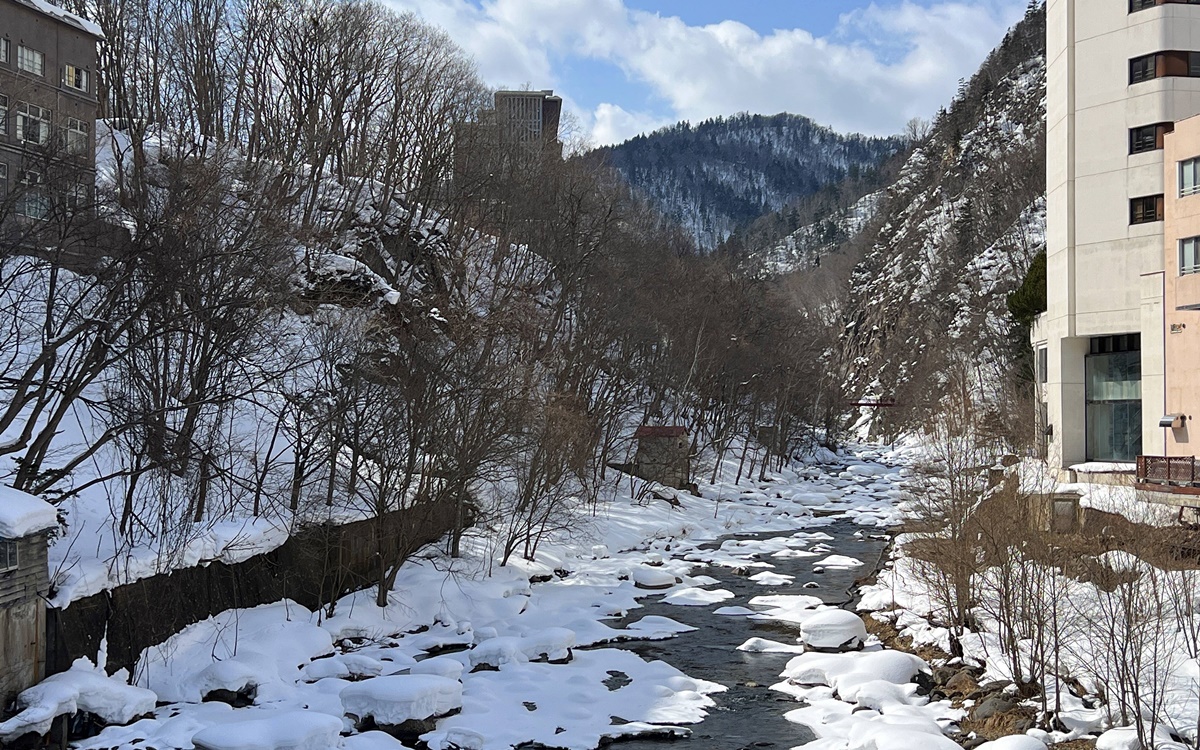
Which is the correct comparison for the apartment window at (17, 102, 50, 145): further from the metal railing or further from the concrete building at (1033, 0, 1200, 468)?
the concrete building at (1033, 0, 1200, 468)

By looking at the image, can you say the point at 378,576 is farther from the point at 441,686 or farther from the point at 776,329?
the point at 776,329

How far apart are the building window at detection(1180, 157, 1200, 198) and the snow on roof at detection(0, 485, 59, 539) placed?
113 ft

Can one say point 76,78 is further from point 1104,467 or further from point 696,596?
point 1104,467

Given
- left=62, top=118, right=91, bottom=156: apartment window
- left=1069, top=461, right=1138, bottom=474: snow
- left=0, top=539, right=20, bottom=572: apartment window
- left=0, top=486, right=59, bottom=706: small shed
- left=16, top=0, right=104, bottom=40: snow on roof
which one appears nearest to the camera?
left=0, top=486, right=59, bottom=706: small shed

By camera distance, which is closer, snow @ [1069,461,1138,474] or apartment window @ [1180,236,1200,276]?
apartment window @ [1180,236,1200,276]

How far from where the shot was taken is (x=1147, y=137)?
3841 centimetres

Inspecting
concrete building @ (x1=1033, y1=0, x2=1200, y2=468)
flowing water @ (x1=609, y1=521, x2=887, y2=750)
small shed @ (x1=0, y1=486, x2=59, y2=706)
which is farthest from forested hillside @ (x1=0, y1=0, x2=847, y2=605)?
concrete building @ (x1=1033, y1=0, x2=1200, y2=468)

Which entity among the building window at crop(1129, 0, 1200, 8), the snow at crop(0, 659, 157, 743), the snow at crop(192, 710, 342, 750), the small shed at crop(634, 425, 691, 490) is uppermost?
the building window at crop(1129, 0, 1200, 8)

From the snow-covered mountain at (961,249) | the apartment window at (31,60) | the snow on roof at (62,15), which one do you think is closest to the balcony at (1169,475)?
the snow-covered mountain at (961,249)

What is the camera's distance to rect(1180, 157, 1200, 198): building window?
3347 centimetres

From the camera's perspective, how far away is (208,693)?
18375 mm

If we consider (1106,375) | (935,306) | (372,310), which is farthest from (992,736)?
(935,306)

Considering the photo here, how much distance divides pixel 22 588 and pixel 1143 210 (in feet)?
126

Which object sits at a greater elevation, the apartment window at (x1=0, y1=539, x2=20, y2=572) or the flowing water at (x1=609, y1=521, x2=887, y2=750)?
the apartment window at (x1=0, y1=539, x2=20, y2=572)
